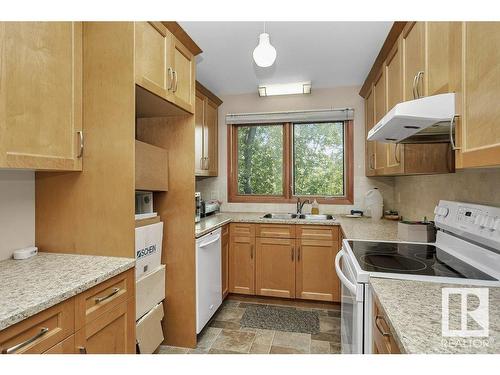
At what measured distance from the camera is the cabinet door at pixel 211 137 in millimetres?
3064

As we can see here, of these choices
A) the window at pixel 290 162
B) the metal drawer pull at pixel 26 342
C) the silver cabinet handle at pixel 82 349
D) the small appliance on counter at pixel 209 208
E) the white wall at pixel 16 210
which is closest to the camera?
the metal drawer pull at pixel 26 342

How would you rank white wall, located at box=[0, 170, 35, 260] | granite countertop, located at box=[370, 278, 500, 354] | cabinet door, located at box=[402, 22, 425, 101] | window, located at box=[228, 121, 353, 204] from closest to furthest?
granite countertop, located at box=[370, 278, 500, 354] < white wall, located at box=[0, 170, 35, 260] < cabinet door, located at box=[402, 22, 425, 101] < window, located at box=[228, 121, 353, 204]

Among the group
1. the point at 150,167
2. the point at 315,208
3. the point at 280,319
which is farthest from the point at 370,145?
the point at 150,167

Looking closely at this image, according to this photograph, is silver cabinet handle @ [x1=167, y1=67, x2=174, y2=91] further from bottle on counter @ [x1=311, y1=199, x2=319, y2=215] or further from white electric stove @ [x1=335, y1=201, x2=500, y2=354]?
bottle on counter @ [x1=311, y1=199, x2=319, y2=215]

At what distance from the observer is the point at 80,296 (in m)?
1.06

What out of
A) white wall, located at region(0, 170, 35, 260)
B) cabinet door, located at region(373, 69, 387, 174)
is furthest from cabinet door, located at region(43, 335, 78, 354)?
cabinet door, located at region(373, 69, 387, 174)

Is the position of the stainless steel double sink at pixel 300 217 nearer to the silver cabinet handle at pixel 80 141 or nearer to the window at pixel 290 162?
the window at pixel 290 162

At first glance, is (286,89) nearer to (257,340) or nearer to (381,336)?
(257,340)

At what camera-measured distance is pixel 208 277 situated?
2.29 m

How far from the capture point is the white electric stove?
113cm

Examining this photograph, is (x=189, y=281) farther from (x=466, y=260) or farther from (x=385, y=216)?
(x=385, y=216)

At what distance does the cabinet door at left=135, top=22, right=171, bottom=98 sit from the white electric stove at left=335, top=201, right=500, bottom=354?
4.70 feet

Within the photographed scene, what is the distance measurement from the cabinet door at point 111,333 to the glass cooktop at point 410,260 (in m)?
1.14

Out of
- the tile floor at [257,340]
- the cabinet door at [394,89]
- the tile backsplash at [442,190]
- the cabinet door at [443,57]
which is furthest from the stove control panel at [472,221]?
the tile floor at [257,340]
